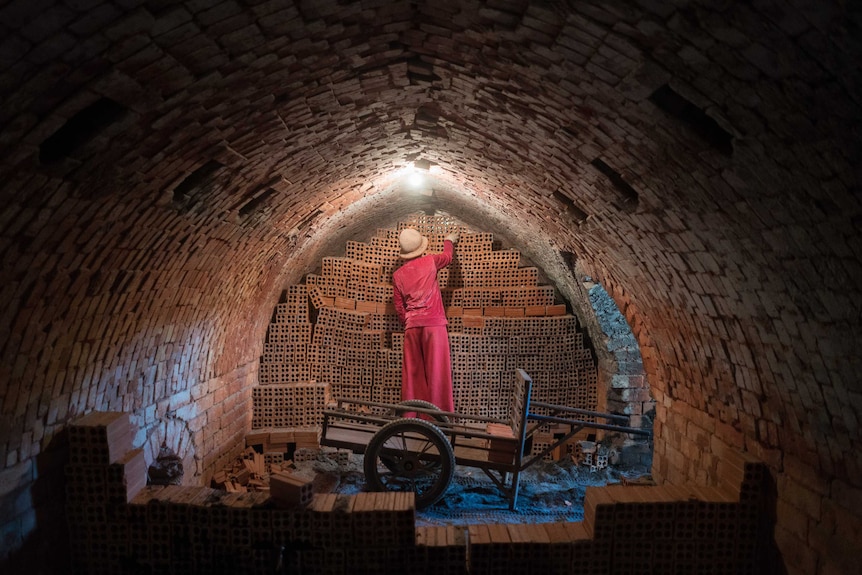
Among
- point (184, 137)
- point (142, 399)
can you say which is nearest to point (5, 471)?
point (142, 399)

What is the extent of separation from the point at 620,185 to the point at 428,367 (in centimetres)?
564

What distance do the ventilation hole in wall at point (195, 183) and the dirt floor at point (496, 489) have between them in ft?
15.2

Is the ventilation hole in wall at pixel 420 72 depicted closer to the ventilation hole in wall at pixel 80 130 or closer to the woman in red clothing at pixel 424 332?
the ventilation hole in wall at pixel 80 130

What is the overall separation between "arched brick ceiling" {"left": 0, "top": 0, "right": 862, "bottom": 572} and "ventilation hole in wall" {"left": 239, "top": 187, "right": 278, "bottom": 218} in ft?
0.19

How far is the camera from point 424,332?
9883 millimetres

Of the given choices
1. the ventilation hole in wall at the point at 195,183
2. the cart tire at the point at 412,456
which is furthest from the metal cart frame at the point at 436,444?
the ventilation hole in wall at the point at 195,183

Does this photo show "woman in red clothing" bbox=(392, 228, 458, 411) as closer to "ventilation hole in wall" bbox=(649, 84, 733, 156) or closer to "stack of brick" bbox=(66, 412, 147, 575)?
"stack of brick" bbox=(66, 412, 147, 575)

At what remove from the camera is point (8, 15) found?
2305 millimetres

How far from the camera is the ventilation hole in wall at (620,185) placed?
4723 mm

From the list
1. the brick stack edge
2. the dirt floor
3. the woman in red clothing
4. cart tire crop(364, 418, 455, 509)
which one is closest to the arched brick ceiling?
the brick stack edge

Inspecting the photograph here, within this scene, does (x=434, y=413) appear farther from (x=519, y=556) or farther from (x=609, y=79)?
(x=609, y=79)

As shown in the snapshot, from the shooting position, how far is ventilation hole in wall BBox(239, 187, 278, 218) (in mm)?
6266

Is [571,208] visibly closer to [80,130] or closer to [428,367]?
[428,367]

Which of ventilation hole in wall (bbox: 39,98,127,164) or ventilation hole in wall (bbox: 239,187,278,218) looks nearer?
ventilation hole in wall (bbox: 39,98,127,164)
